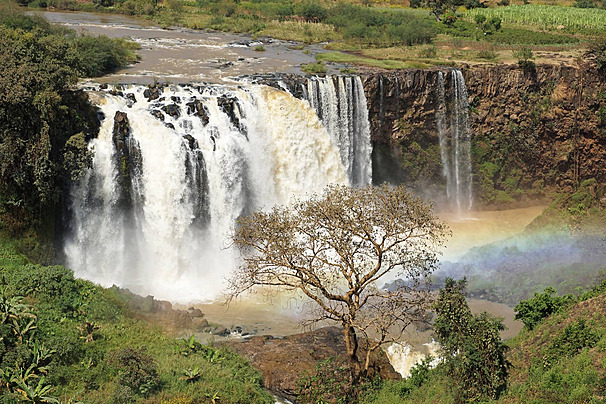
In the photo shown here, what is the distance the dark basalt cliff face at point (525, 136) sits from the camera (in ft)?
123

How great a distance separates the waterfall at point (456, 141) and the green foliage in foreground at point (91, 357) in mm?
20776

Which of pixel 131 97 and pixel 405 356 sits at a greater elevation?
pixel 131 97

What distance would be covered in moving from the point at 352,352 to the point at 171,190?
1215 cm

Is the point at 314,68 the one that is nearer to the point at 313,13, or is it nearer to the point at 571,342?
the point at 313,13

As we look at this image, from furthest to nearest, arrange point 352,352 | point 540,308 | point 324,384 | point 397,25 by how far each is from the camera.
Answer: point 397,25
point 540,308
point 324,384
point 352,352

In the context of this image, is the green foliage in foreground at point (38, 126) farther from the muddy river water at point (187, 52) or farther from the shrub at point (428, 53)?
the shrub at point (428, 53)

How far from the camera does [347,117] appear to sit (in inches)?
1321

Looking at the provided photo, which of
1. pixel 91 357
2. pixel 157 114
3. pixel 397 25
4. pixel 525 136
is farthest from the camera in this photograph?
pixel 397 25

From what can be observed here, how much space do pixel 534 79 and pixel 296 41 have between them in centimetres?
1869

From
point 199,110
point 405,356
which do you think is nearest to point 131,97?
point 199,110

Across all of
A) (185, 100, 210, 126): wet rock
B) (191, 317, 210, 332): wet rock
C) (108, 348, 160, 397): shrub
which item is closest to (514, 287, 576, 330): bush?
(191, 317, 210, 332): wet rock

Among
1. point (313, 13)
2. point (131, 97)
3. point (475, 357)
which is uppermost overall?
point (313, 13)

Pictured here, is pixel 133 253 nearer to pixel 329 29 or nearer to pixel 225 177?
pixel 225 177

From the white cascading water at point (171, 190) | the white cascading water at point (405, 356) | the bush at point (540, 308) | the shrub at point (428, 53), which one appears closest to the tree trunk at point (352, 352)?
the white cascading water at point (405, 356)
